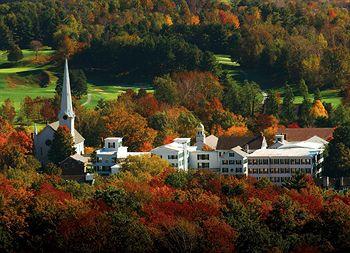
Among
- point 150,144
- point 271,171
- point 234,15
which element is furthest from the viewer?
point 234,15

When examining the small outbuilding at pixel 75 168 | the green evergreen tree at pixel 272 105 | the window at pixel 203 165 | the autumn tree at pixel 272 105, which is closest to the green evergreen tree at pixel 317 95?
the autumn tree at pixel 272 105

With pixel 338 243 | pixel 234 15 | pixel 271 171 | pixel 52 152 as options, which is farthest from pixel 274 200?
pixel 234 15

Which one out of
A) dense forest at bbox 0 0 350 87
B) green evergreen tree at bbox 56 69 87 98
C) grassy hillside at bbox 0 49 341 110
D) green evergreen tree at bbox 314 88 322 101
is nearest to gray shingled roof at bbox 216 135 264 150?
green evergreen tree at bbox 314 88 322 101

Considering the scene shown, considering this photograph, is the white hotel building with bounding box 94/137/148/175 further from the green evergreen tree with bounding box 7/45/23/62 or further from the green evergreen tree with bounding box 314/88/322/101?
the green evergreen tree with bounding box 7/45/23/62

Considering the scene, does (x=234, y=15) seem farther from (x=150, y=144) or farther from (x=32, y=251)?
(x=32, y=251)

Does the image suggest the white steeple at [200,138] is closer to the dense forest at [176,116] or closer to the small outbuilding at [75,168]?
the dense forest at [176,116]

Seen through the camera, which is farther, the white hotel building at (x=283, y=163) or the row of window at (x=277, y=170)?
the white hotel building at (x=283, y=163)

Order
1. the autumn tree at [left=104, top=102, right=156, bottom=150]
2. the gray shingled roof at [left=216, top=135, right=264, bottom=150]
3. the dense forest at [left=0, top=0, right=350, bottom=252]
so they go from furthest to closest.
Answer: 1. the autumn tree at [left=104, top=102, right=156, bottom=150]
2. the gray shingled roof at [left=216, top=135, right=264, bottom=150]
3. the dense forest at [left=0, top=0, right=350, bottom=252]
